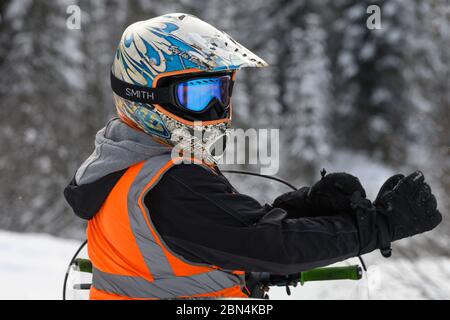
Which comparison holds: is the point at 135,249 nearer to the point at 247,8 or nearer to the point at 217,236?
the point at 217,236

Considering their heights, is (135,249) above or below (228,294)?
above

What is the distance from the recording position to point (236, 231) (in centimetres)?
197

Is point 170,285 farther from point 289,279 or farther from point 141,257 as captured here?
A: point 289,279

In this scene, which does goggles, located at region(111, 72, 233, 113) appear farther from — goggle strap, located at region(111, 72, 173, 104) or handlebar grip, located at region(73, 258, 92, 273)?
handlebar grip, located at region(73, 258, 92, 273)

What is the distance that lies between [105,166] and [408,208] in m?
→ 0.99

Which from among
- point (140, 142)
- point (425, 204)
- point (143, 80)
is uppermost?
point (143, 80)

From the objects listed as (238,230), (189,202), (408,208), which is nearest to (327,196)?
(408,208)

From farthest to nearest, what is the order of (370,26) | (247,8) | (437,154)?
1. (247,8)
2. (370,26)
3. (437,154)

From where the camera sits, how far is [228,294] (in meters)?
2.23

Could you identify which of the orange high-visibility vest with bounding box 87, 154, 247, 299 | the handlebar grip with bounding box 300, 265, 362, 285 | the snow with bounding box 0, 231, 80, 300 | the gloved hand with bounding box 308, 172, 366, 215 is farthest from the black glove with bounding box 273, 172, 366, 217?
the snow with bounding box 0, 231, 80, 300

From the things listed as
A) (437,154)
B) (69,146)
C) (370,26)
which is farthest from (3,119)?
(370,26)

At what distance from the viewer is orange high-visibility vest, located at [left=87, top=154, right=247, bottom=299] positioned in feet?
6.69

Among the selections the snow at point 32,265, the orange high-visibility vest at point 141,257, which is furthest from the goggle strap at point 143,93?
the snow at point 32,265

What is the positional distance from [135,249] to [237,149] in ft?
2.20
